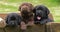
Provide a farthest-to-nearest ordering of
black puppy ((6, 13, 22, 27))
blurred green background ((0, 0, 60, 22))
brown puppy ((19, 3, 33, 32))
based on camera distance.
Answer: blurred green background ((0, 0, 60, 22)) → brown puppy ((19, 3, 33, 32)) → black puppy ((6, 13, 22, 27))

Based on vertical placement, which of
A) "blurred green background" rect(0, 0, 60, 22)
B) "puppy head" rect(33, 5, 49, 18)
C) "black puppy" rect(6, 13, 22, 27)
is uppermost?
"puppy head" rect(33, 5, 49, 18)

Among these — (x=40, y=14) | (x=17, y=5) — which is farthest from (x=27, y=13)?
(x=17, y=5)

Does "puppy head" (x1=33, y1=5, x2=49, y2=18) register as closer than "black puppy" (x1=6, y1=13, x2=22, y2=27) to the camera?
No

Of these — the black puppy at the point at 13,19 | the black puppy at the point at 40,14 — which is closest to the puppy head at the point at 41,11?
the black puppy at the point at 40,14

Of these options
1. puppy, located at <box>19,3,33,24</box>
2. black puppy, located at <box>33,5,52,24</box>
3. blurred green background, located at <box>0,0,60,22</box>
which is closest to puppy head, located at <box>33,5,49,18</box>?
black puppy, located at <box>33,5,52,24</box>

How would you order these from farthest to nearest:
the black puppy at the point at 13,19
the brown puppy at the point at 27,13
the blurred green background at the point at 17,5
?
1. the blurred green background at the point at 17,5
2. the brown puppy at the point at 27,13
3. the black puppy at the point at 13,19

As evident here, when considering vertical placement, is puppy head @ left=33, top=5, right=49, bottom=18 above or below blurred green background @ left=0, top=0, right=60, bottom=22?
above

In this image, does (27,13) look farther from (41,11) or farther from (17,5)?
(17,5)

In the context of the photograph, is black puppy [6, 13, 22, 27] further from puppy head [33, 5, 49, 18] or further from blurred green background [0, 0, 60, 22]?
blurred green background [0, 0, 60, 22]

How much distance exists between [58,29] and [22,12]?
84 centimetres

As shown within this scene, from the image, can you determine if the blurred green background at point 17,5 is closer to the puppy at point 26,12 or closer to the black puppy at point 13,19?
the puppy at point 26,12

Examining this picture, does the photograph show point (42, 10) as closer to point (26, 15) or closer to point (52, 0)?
point (26, 15)

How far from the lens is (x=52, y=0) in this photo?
12.8m

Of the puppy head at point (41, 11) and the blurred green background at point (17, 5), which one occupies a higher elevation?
the puppy head at point (41, 11)
